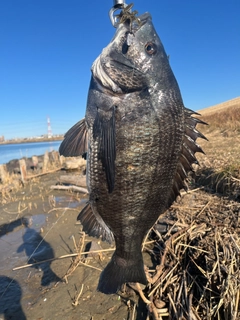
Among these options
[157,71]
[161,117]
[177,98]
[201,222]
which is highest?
[157,71]

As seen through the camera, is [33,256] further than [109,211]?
Yes

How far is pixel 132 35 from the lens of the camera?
7.54ft

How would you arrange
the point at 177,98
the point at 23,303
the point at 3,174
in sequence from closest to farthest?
the point at 177,98 → the point at 23,303 → the point at 3,174

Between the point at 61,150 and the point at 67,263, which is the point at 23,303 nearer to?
the point at 67,263

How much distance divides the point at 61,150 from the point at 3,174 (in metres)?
15.5

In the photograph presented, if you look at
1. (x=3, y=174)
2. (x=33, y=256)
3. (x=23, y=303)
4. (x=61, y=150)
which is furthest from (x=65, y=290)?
(x=3, y=174)

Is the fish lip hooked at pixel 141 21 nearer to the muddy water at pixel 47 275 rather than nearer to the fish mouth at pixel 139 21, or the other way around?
the fish mouth at pixel 139 21

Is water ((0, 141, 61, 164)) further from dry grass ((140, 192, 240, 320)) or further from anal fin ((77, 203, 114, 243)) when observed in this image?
anal fin ((77, 203, 114, 243))

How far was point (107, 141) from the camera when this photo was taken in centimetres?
208

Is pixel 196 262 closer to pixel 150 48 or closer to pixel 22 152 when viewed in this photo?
pixel 150 48

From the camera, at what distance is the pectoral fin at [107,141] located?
2068mm

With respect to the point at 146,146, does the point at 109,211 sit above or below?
below

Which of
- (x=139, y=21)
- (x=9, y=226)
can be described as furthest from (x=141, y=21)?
(x=9, y=226)

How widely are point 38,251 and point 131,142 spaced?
219 inches
